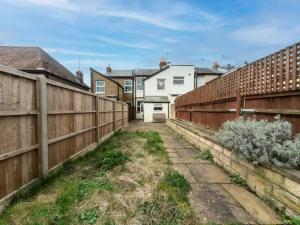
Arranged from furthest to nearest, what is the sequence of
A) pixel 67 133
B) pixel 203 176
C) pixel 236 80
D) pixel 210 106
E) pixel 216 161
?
1. pixel 210 106
2. pixel 236 80
3. pixel 216 161
4. pixel 67 133
5. pixel 203 176

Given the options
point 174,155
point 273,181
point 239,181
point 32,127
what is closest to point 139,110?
point 174,155

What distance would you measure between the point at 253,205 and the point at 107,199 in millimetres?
1996

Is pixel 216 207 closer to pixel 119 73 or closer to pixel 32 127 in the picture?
pixel 32 127

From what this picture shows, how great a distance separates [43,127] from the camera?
344 cm

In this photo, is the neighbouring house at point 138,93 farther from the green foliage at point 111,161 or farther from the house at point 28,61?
the green foliage at point 111,161

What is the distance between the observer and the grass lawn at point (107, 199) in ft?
7.80

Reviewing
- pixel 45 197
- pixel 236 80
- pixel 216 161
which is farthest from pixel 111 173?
pixel 236 80

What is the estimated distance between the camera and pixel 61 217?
240 centimetres

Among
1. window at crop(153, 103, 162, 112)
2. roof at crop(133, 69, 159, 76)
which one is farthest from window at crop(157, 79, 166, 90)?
roof at crop(133, 69, 159, 76)

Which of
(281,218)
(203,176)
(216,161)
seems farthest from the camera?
(216,161)

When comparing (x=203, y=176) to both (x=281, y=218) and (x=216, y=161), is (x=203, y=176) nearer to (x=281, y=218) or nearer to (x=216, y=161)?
(x=216, y=161)

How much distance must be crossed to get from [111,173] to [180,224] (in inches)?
79.3

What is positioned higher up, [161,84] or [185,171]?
[161,84]

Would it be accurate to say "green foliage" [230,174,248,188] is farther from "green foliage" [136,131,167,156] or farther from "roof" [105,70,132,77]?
"roof" [105,70,132,77]
